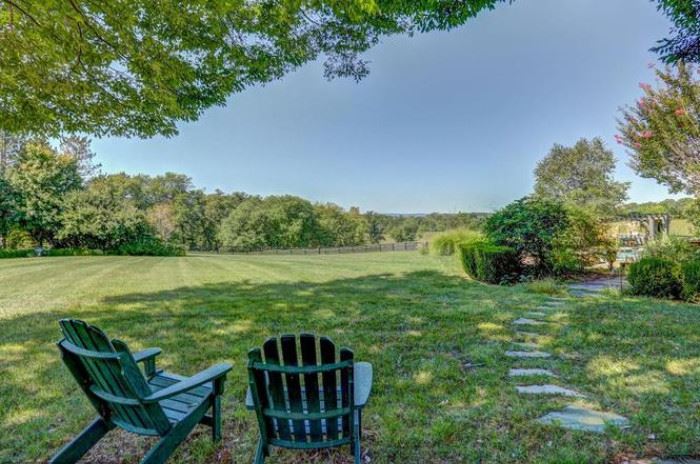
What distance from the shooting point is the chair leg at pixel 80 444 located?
1910 mm

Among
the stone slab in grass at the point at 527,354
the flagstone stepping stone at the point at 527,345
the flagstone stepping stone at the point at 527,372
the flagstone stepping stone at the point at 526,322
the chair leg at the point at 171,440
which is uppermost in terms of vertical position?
the chair leg at the point at 171,440

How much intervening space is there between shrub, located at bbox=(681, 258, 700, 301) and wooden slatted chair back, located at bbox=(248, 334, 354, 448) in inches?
271

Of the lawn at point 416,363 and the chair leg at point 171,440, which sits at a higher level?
the chair leg at point 171,440

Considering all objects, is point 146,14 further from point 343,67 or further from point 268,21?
point 343,67

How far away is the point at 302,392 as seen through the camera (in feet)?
6.40

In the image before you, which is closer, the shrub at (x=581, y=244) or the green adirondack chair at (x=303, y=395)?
the green adirondack chair at (x=303, y=395)

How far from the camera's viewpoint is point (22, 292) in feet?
25.8

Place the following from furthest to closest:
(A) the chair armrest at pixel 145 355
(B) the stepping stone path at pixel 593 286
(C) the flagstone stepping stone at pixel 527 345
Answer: (B) the stepping stone path at pixel 593 286 → (C) the flagstone stepping stone at pixel 527 345 → (A) the chair armrest at pixel 145 355

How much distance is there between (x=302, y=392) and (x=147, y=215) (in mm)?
36171

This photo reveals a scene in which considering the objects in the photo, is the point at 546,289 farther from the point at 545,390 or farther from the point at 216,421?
the point at 216,421

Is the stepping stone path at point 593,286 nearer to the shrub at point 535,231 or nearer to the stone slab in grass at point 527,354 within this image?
the shrub at point 535,231

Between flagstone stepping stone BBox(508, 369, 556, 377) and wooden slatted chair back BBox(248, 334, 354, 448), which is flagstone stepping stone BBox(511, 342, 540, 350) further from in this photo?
wooden slatted chair back BBox(248, 334, 354, 448)

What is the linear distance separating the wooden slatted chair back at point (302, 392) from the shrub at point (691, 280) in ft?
22.6

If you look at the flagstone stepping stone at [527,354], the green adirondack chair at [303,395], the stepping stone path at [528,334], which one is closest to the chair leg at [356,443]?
the green adirondack chair at [303,395]
